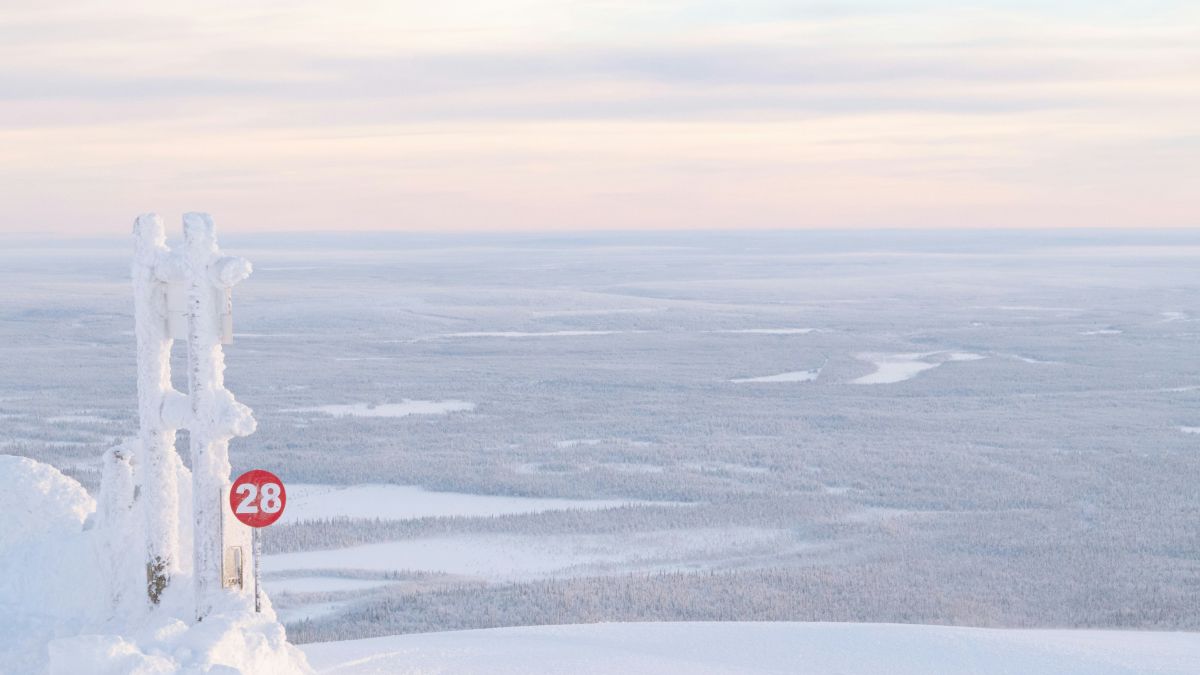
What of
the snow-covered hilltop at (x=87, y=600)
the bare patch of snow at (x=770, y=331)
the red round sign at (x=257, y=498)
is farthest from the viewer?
the bare patch of snow at (x=770, y=331)

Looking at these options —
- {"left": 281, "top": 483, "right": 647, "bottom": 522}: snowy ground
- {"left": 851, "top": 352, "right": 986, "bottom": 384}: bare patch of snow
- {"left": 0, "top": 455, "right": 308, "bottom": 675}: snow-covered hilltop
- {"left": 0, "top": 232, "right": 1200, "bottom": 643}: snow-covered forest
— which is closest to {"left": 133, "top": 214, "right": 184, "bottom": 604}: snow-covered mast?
{"left": 0, "top": 455, "right": 308, "bottom": 675}: snow-covered hilltop

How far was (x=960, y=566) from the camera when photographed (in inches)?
699

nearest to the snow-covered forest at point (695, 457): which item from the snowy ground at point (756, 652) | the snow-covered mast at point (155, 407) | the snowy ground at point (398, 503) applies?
the snowy ground at point (398, 503)

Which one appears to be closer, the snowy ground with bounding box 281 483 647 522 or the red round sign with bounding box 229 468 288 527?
the red round sign with bounding box 229 468 288 527

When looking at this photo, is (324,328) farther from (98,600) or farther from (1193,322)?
(98,600)

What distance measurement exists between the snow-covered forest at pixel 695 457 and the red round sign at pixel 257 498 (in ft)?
20.2

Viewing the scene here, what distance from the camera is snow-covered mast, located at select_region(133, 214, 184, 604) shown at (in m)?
8.67

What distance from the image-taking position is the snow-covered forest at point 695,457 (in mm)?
16219

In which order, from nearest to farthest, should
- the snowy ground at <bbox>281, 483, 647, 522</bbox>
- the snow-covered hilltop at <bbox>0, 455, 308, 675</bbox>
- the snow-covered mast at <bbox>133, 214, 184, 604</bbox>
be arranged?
the snow-covered hilltop at <bbox>0, 455, 308, 675</bbox>
the snow-covered mast at <bbox>133, 214, 184, 604</bbox>
the snowy ground at <bbox>281, 483, 647, 522</bbox>

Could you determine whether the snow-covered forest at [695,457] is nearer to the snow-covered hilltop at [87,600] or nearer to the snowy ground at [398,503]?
the snowy ground at [398,503]

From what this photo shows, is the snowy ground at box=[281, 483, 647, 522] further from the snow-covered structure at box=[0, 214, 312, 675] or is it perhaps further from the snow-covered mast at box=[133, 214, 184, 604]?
the snow-covered mast at box=[133, 214, 184, 604]

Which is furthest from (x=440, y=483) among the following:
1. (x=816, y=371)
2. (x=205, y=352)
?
(x=816, y=371)

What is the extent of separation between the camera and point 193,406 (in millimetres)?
8445

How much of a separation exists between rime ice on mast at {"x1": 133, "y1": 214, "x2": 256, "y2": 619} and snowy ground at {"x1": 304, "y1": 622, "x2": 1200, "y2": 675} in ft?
4.06
